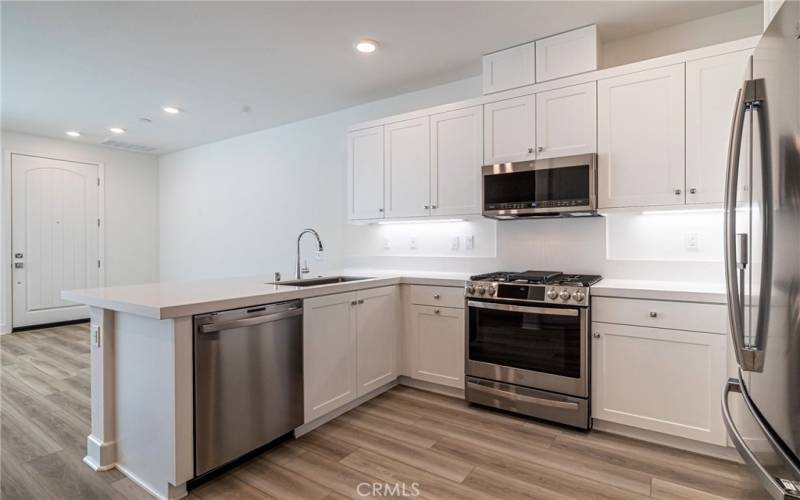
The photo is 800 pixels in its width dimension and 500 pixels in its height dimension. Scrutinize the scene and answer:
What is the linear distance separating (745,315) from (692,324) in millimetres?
1113

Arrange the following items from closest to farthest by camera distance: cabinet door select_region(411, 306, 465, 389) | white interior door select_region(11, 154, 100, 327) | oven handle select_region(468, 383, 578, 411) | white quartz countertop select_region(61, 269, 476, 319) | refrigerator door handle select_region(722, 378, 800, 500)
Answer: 1. refrigerator door handle select_region(722, 378, 800, 500)
2. white quartz countertop select_region(61, 269, 476, 319)
3. oven handle select_region(468, 383, 578, 411)
4. cabinet door select_region(411, 306, 465, 389)
5. white interior door select_region(11, 154, 100, 327)

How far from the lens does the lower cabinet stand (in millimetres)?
2531

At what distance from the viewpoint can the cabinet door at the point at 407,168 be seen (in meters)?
3.45

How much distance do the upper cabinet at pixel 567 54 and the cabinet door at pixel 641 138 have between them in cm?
21

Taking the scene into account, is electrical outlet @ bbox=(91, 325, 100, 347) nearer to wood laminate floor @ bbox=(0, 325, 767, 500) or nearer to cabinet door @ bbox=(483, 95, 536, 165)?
wood laminate floor @ bbox=(0, 325, 767, 500)

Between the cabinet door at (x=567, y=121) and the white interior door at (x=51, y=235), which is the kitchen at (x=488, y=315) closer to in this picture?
the cabinet door at (x=567, y=121)

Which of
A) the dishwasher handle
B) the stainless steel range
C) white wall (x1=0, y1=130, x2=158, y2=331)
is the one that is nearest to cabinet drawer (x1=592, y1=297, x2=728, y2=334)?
the stainless steel range

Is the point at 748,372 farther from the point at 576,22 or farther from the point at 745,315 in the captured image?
the point at 576,22

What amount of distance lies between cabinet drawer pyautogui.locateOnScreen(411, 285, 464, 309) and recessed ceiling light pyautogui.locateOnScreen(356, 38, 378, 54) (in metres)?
1.84

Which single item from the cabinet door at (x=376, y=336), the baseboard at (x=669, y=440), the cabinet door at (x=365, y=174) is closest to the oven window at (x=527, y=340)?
the baseboard at (x=669, y=440)

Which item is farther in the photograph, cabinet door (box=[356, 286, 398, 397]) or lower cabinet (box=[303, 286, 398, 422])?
cabinet door (box=[356, 286, 398, 397])

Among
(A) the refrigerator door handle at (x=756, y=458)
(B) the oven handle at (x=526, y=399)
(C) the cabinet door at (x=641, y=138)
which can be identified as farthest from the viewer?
(B) the oven handle at (x=526, y=399)

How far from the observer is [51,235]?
5629 millimetres

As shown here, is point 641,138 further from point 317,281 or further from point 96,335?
point 96,335
